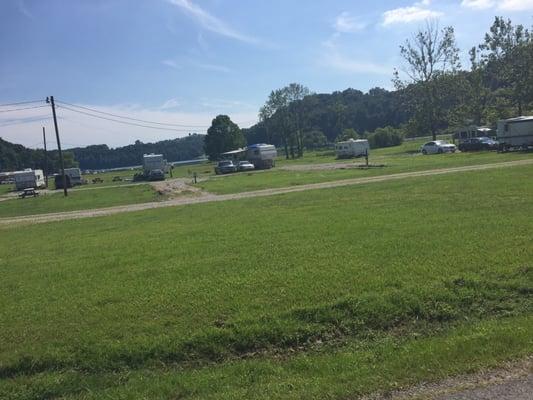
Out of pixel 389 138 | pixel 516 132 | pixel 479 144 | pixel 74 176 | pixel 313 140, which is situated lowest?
pixel 479 144

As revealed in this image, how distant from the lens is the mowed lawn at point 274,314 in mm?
5660

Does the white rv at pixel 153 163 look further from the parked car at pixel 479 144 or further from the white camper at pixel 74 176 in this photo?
the parked car at pixel 479 144

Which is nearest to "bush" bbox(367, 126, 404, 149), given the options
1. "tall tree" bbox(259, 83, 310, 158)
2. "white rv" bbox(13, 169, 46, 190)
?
"tall tree" bbox(259, 83, 310, 158)

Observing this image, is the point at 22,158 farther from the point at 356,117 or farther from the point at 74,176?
the point at 356,117

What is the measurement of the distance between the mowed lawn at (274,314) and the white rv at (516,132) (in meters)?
40.6

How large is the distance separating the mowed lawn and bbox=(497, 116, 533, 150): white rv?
40595 millimetres

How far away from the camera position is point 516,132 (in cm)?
4875

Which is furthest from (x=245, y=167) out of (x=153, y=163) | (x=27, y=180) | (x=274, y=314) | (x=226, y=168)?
(x=274, y=314)

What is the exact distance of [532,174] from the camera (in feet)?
79.0

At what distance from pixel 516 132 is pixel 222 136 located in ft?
308

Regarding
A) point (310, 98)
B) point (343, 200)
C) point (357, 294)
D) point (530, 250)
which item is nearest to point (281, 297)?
point (357, 294)

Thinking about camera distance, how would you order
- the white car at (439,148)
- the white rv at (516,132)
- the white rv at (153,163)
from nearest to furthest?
1. the white rv at (516,132)
2. the white car at (439,148)
3. the white rv at (153,163)

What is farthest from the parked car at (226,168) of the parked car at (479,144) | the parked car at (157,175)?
the parked car at (479,144)

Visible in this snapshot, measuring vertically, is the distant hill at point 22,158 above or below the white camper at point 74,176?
above
